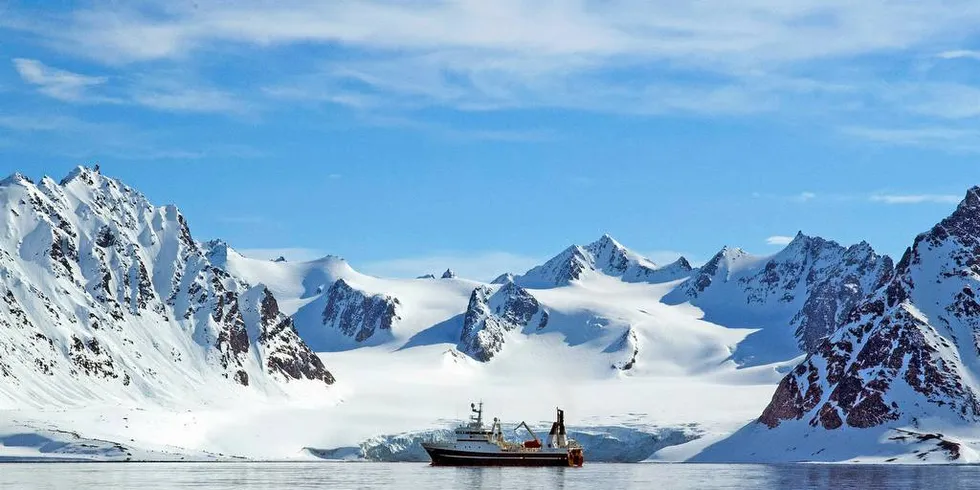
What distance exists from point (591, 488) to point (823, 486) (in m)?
31.1

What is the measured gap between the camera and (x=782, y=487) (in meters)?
195

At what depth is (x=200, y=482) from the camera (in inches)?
7844

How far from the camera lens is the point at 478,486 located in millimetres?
199500

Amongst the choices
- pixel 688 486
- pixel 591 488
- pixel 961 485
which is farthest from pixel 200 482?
pixel 961 485

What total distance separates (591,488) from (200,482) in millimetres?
51744

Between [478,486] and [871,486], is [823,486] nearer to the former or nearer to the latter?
[871,486]

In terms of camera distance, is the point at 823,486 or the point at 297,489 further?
the point at 823,486

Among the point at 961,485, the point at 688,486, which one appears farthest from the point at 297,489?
the point at 961,485

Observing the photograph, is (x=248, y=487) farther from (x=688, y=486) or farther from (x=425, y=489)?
(x=688, y=486)

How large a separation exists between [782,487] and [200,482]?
7649 centimetres

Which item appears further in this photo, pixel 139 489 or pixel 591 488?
pixel 591 488

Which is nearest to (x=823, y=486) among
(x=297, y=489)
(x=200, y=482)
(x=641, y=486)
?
(x=641, y=486)

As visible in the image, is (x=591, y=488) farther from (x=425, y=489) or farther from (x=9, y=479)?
(x=9, y=479)

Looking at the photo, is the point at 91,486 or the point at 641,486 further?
the point at 641,486
